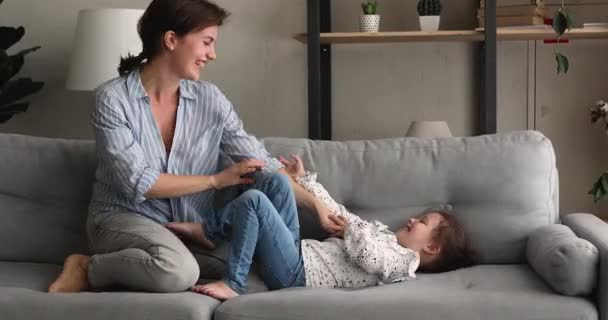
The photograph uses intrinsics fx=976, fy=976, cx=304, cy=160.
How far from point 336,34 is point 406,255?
4.87 ft

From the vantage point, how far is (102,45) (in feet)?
12.9

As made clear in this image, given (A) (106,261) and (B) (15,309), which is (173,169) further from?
(B) (15,309)

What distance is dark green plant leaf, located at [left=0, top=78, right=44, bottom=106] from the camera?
4274mm

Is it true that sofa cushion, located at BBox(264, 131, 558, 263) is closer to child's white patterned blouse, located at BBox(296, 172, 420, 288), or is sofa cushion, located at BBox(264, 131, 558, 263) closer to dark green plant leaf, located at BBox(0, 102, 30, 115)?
child's white patterned blouse, located at BBox(296, 172, 420, 288)

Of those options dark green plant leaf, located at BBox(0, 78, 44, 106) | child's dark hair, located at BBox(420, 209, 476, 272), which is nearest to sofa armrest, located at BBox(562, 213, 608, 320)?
child's dark hair, located at BBox(420, 209, 476, 272)

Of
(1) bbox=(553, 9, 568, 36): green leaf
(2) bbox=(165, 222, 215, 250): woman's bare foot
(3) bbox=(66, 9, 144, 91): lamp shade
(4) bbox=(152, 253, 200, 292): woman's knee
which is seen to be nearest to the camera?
(4) bbox=(152, 253, 200, 292): woman's knee

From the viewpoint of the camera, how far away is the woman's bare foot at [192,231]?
9.32 ft

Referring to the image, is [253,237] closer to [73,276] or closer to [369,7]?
[73,276]

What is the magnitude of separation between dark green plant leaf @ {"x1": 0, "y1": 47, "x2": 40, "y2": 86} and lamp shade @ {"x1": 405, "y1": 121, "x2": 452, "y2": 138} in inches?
66.8

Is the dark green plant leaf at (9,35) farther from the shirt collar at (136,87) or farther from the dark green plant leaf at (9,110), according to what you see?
the shirt collar at (136,87)

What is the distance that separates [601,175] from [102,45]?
212cm

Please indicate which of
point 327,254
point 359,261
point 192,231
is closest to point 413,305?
point 359,261

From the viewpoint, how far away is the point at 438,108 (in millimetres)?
4312

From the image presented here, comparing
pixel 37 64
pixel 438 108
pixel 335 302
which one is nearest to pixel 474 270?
pixel 335 302
